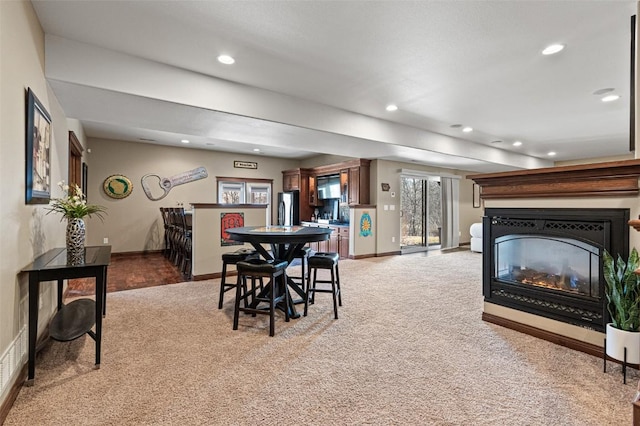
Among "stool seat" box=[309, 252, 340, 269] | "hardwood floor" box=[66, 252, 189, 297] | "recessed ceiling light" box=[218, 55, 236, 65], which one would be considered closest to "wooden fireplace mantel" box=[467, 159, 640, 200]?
"stool seat" box=[309, 252, 340, 269]

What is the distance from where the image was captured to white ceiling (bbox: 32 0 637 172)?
235cm

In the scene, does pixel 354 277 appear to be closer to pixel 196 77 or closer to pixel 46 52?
pixel 196 77

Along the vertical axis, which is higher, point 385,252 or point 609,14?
point 609,14

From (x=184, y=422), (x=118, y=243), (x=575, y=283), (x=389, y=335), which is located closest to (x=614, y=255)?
(x=575, y=283)

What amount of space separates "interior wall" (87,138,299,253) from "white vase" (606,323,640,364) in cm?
767

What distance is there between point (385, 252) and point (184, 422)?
19.9 feet

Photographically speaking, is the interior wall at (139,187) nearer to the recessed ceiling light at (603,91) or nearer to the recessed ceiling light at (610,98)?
the recessed ceiling light at (603,91)

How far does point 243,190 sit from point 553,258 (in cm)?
728

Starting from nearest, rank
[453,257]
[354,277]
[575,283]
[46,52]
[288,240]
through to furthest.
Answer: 1. [575,283]
2. [46,52]
3. [288,240]
4. [354,277]
5. [453,257]

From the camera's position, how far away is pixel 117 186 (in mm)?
6953

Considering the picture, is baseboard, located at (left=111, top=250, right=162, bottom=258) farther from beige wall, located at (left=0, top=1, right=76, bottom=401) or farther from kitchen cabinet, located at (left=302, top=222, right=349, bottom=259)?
beige wall, located at (left=0, top=1, right=76, bottom=401)

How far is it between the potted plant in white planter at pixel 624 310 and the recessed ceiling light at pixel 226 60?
3.41 m

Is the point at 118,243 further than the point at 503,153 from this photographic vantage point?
No

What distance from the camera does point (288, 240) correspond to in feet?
9.62
